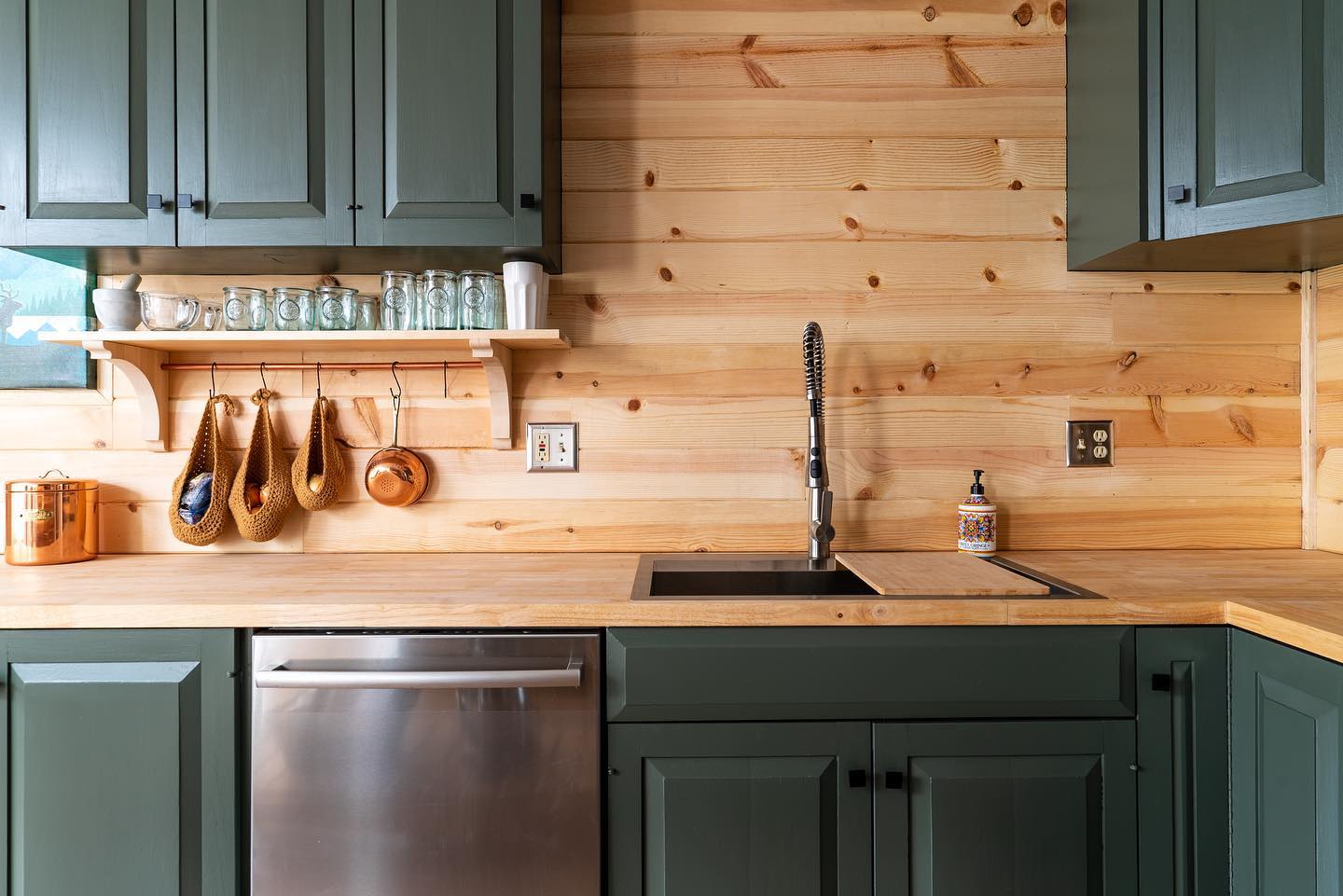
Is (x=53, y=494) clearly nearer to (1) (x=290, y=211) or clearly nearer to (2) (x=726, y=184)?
(1) (x=290, y=211)

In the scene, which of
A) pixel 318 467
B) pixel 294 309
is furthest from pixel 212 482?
pixel 294 309

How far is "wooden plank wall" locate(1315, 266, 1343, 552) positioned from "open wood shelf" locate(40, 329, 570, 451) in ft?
5.59

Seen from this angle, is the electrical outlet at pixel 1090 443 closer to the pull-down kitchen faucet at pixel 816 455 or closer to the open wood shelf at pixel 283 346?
the pull-down kitchen faucet at pixel 816 455

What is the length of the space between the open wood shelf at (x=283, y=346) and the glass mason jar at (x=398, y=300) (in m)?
0.05

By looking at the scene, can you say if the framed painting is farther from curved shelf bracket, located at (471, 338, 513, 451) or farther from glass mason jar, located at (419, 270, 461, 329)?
curved shelf bracket, located at (471, 338, 513, 451)

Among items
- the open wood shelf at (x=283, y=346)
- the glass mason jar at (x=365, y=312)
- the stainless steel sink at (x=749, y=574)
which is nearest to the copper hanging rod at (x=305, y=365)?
the open wood shelf at (x=283, y=346)

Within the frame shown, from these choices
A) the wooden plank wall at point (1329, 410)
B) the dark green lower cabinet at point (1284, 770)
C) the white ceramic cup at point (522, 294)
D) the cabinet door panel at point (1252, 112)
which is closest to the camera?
the dark green lower cabinet at point (1284, 770)

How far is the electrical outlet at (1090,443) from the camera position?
1.79 m

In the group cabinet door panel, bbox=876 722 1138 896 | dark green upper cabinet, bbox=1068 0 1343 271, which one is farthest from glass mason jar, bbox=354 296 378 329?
dark green upper cabinet, bbox=1068 0 1343 271

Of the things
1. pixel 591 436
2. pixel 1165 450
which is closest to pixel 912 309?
pixel 1165 450

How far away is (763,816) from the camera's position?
1229mm

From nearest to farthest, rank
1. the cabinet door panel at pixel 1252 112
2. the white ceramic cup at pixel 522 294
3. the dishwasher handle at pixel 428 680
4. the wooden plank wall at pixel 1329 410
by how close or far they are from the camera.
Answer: the dishwasher handle at pixel 428 680 → the cabinet door panel at pixel 1252 112 → the white ceramic cup at pixel 522 294 → the wooden plank wall at pixel 1329 410

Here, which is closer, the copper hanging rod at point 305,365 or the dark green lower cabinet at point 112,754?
the dark green lower cabinet at point 112,754

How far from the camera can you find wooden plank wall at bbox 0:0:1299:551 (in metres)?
1.79
